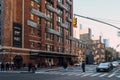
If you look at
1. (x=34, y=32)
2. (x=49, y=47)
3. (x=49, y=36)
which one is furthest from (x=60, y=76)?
(x=49, y=36)

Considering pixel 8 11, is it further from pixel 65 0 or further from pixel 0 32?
pixel 65 0

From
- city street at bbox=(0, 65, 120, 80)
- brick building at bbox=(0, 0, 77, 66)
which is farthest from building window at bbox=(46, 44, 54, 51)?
city street at bbox=(0, 65, 120, 80)

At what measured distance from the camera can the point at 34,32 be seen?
6656 cm

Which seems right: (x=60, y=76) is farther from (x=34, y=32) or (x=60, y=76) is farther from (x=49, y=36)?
(x=49, y=36)

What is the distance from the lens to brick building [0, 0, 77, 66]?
57.8 metres

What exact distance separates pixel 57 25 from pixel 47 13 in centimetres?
688

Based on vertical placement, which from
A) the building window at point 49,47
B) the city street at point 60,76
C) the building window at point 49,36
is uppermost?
the building window at point 49,36

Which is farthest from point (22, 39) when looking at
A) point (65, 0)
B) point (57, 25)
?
point (65, 0)

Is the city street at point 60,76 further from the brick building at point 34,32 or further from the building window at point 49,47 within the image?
the building window at point 49,47

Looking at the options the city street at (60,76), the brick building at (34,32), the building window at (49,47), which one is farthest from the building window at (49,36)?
the city street at (60,76)

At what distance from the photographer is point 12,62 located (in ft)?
187

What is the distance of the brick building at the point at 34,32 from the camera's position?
5784cm

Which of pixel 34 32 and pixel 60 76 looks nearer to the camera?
pixel 60 76

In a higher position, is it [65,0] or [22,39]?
[65,0]
